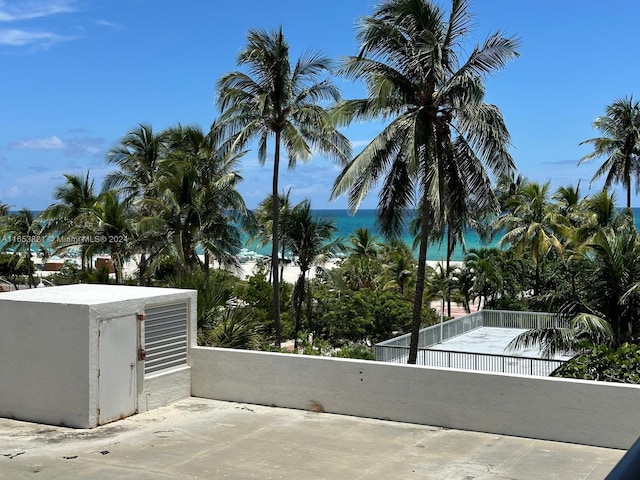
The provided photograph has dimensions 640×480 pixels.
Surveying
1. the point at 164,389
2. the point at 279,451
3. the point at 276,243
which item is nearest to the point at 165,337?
the point at 164,389

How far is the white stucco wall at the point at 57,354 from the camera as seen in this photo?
1063 centimetres

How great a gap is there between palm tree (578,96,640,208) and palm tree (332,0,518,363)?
2320cm

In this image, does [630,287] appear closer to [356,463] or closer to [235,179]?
[356,463]

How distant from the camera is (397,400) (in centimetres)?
1105

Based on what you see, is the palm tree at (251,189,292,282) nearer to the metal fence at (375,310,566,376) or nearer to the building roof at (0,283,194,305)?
the metal fence at (375,310,566,376)

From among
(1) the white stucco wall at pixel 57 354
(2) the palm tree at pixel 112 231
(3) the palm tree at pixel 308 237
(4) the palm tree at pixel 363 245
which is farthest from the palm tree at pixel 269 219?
(1) the white stucco wall at pixel 57 354

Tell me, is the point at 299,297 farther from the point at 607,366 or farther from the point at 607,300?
the point at 607,366


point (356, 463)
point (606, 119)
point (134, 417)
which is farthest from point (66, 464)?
point (606, 119)

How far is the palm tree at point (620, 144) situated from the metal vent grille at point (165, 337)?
106ft

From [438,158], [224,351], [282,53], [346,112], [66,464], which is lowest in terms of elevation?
[66,464]

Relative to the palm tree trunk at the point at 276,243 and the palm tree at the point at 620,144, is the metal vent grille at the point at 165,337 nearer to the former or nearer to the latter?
the palm tree trunk at the point at 276,243

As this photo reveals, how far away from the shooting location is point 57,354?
1082cm

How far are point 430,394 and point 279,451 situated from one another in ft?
8.34

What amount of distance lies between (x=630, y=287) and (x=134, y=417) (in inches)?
387
